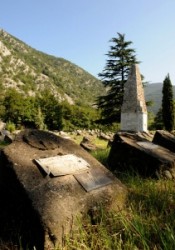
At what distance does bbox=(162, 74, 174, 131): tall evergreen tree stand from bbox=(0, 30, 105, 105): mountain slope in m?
47.3

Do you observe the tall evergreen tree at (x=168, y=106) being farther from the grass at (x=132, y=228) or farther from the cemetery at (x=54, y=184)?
the grass at (x=132, y=228)

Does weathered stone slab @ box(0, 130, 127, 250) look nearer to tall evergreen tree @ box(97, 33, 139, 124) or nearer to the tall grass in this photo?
the tall grass

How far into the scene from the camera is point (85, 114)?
3734 cm

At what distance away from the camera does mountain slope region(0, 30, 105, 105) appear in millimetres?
82750

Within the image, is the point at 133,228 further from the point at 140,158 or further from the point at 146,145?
the point at 146,145

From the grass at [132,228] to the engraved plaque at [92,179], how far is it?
1.00 ft

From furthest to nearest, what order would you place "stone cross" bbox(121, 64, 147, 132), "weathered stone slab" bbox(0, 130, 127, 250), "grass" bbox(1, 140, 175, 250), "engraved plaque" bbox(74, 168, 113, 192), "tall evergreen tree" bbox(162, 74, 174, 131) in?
"tall evergreen tree" bbox(162, 74, 174, 131) < "stone cross" bbox(121, 64, 147, 132) < "engraved plaque" bbox(74, 168, 113, 192) < "weathered stone slab" bbox(0, 130, 127, 250) < "grass" bbox(1, 140, 175, 250)

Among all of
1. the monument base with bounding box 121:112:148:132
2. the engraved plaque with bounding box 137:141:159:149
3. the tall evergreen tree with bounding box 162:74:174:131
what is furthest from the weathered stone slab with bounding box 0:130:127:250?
the tall evergreen tree with bounding box 162:74:174:131

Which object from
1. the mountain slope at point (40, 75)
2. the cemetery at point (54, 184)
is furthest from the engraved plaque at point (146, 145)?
the mountain slope at point (40, 75)

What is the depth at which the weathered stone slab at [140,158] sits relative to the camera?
4.29 metres

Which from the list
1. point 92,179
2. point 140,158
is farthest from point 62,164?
point 140,158

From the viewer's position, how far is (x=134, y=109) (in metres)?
19.9

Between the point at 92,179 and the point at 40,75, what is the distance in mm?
90923

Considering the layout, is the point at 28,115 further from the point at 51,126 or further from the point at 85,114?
the point at 85,114
